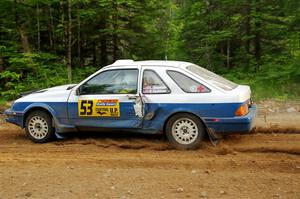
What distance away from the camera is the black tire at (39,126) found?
29.1 feet

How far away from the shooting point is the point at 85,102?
8.48 metres

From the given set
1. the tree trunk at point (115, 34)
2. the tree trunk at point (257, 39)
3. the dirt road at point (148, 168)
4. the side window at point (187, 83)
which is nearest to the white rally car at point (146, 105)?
the side window at point (187, 83)

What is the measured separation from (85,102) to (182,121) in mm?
1957

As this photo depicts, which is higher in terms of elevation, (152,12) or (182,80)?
(152,12)

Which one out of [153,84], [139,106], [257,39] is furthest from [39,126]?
[257,39]

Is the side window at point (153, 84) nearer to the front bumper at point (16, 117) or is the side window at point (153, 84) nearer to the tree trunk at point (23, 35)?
the front bumper at point (16, 117)

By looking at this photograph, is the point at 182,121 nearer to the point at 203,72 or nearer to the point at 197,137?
the point at 197,137

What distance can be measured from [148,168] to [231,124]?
5.89ft

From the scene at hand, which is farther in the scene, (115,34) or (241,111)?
(115,34)

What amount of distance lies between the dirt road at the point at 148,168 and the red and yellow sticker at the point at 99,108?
0.61 meters

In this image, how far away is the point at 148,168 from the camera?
6824 millimetres

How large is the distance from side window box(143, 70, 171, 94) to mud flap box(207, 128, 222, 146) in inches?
41.3

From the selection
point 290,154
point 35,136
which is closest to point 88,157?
→ point 35,136

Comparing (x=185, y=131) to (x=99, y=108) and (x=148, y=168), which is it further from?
(x=99, y=108)
